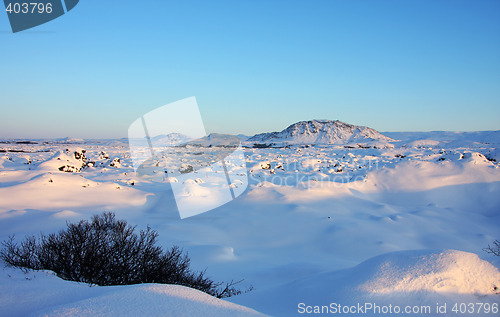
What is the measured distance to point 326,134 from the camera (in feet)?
308

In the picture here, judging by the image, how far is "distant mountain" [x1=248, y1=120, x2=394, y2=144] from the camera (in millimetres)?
87500

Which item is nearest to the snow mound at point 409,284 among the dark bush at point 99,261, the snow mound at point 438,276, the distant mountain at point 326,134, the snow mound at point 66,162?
the snow mound at point 438,276

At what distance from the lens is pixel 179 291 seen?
308 centimetres

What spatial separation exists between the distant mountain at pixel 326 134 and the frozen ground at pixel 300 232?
67.1 meters

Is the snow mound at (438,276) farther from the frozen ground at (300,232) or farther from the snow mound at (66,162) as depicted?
the snow mound at (66,162)

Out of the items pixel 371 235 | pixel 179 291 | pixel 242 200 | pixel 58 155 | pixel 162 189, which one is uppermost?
pixel 58 155

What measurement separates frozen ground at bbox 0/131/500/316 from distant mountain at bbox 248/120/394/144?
220ft

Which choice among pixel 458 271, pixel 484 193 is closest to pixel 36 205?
pixel 458 271

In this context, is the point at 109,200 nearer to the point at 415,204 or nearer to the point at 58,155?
the point at 58,155

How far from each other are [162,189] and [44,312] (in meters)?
14.8

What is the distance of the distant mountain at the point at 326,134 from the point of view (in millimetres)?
87500

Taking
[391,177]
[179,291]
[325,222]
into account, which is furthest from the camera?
[391,177]

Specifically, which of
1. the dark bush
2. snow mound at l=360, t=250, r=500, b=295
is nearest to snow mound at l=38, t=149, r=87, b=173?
the dark bush

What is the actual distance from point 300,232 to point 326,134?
283 ft
